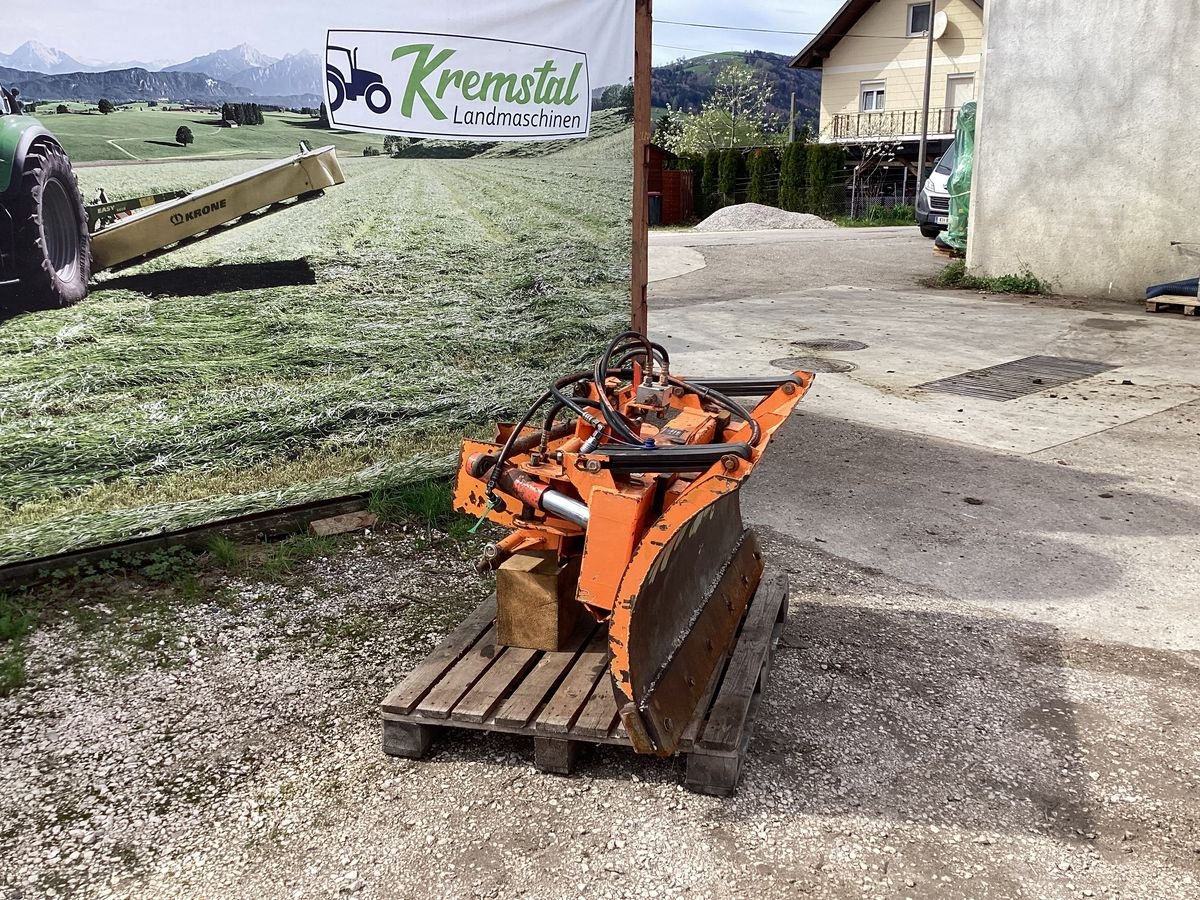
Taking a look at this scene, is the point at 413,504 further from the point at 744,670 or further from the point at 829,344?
the point at 829,344

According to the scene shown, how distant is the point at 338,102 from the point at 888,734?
3881 mm

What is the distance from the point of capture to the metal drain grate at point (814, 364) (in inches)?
351

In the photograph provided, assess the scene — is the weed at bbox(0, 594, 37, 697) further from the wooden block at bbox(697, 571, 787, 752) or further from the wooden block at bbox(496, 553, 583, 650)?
the wooden block at bbox(697, 571, 787, 752)

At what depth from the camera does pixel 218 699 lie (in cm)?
365

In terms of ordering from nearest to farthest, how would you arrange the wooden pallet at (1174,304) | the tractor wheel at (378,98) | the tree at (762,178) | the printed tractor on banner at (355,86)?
1. the printed tractor on banner at (355,86)
2. the tractor wheel at (378,98)
3. the wooden pallet at (1174,304)
4. the tree at (762,178)

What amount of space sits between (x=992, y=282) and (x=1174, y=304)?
2629 mm

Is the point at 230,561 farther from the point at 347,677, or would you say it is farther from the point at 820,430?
the point at 820,430

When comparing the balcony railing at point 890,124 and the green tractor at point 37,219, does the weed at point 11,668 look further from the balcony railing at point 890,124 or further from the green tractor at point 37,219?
the balcony railing at point 890,124

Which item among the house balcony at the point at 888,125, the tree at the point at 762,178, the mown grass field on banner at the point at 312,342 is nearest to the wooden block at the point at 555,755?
the mown grass field on banner at the point at 312,342

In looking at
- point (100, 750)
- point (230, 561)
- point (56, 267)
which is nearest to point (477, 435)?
point (230, 561)

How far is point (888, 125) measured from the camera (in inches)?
1623

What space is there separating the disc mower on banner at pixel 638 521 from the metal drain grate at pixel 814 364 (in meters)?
5.11

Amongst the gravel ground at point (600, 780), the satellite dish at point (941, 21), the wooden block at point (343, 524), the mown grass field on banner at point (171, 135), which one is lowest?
the gravel ground at point (600, 780)

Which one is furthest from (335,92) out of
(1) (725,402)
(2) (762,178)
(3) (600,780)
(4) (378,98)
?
(2) (762,178)
